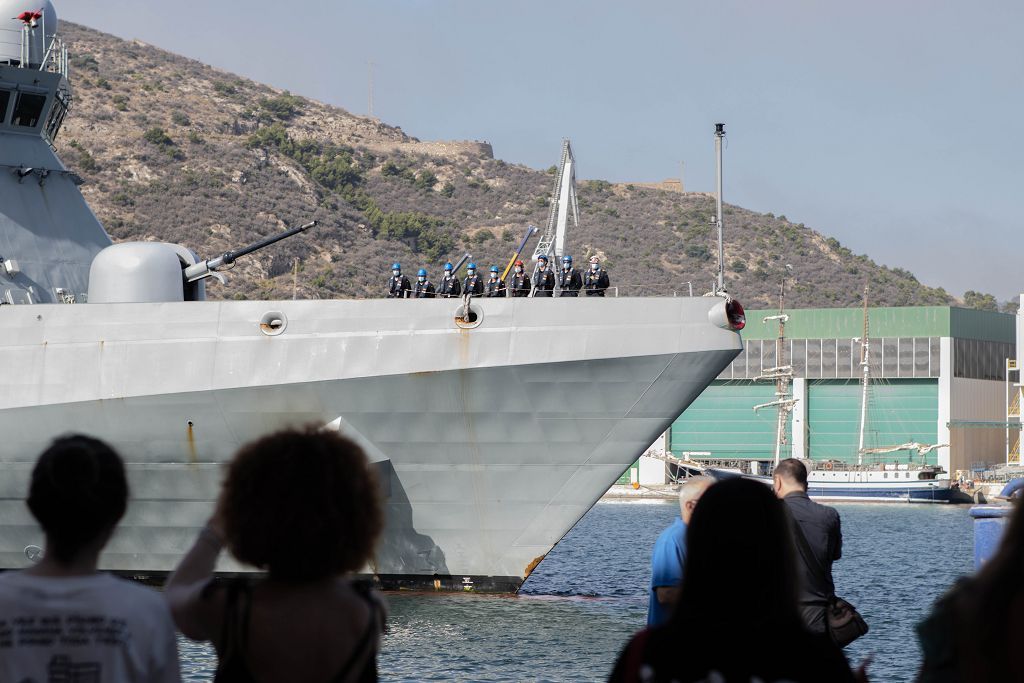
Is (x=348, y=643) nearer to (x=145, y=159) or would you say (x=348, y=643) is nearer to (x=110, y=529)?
→ (x=110, y=529)

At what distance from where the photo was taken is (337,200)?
111062mm

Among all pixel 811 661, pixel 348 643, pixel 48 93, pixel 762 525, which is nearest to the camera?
pixel 811 661

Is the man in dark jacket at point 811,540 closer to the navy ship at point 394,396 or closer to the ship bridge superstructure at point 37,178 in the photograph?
the navy ship at point 394,396

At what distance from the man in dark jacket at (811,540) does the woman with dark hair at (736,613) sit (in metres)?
3.50

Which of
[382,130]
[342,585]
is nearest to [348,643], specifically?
[342,585]

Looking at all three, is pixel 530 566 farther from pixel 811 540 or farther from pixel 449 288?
pixel 811 540

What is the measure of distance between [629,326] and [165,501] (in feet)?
23.4

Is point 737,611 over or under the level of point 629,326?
under

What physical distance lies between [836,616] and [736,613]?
409 centimetres

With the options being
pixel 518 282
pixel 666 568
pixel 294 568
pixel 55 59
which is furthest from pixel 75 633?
pixel 55 59

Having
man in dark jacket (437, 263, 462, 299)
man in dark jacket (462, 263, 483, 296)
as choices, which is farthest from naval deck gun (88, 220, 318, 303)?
man in dark jacket (462, 263, 483, 296)

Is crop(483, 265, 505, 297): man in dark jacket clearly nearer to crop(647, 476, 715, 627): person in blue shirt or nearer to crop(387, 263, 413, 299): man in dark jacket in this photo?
crop(387, 263, 413, 299): man in dark jacket

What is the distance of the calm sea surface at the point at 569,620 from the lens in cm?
1628

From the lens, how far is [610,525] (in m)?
53.6
